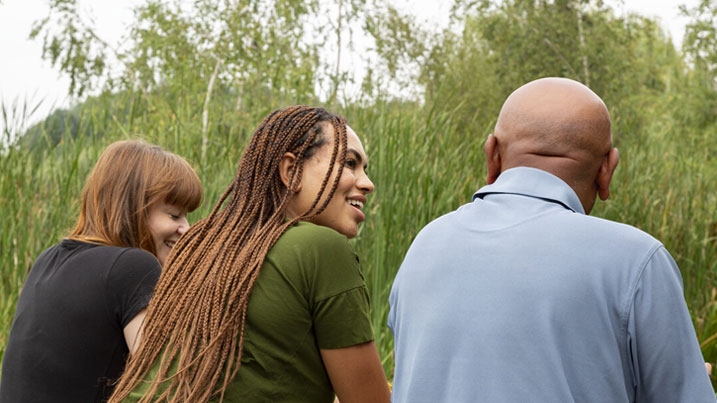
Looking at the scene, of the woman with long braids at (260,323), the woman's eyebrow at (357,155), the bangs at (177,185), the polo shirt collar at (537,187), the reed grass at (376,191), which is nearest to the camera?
the polo shirt collar at (537,187)

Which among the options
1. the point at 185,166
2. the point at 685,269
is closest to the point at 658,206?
the point at 685,269

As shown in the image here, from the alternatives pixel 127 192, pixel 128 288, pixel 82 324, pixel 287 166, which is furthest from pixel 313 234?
pixel 127 192

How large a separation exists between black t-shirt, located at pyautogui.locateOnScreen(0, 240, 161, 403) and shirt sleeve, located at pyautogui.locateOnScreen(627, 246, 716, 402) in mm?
1292

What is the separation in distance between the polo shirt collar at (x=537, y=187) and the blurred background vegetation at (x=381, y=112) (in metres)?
3.19

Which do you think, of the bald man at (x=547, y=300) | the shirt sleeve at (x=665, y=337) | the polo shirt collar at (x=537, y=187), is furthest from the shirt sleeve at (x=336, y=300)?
the shirt sleeve at (x=665, y=337)

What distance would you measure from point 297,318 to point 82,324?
2.37 feet

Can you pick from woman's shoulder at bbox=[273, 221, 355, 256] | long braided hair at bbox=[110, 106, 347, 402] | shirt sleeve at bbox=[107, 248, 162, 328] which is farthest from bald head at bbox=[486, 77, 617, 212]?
shirt sleeve at bbox=[107, 248, 162, 328]

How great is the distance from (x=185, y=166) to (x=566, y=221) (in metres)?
1.57

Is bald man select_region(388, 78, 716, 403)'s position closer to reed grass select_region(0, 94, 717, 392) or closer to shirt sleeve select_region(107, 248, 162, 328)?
shirt sleeve select_region(107, 248, 162, 328)

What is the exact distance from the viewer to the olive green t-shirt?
1.99m

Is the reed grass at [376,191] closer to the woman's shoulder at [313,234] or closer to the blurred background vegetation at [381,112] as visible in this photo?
the blurred background vegetation at [381,112]

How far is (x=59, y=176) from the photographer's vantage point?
577cm

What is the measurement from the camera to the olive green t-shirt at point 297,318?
6.53ft

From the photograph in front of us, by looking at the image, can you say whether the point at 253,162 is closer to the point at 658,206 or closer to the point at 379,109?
the point at 379,109
